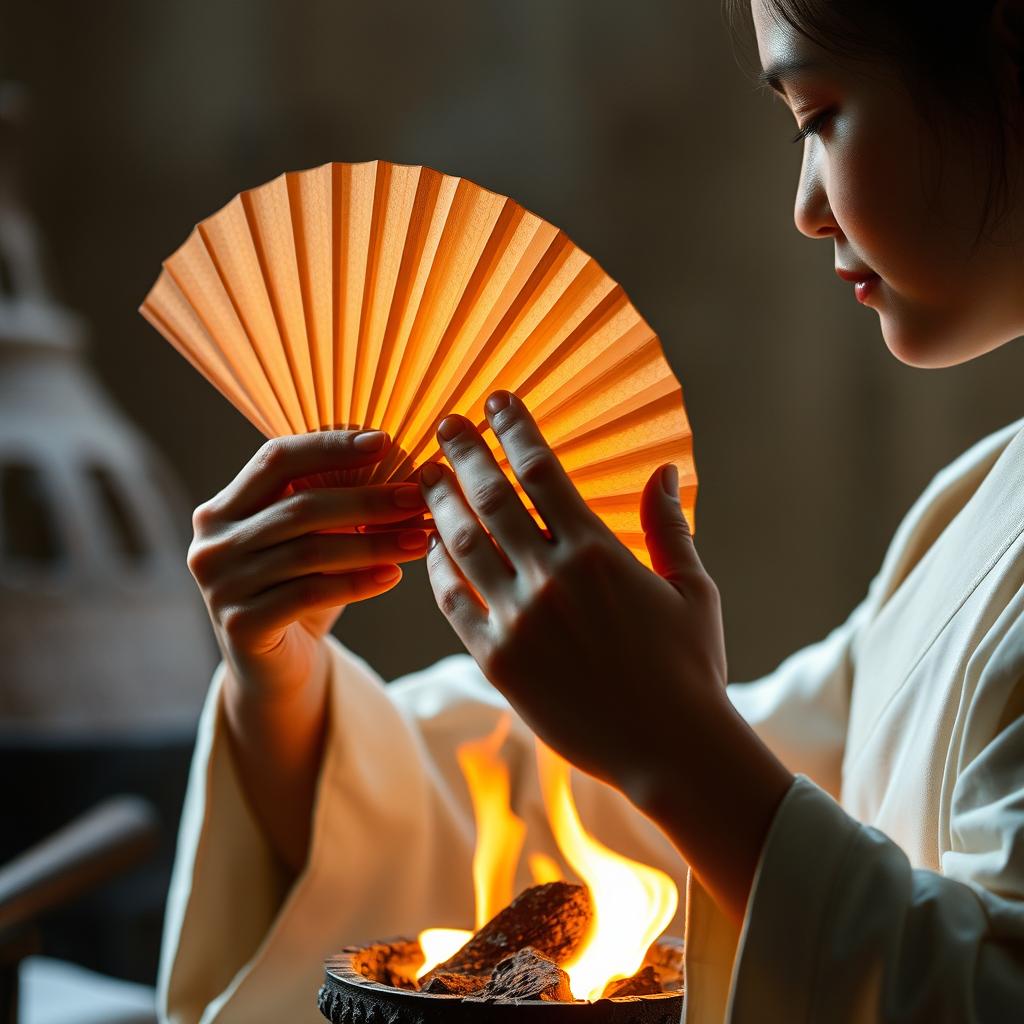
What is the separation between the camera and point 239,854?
0.93 m

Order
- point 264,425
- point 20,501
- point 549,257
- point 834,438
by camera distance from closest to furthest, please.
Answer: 1. point 549,257
2. point 264,425
3. point 834,438
4. point 20,501

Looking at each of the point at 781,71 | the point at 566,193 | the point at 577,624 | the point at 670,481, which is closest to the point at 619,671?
the point at 577,624

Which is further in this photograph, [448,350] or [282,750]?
[282,750]

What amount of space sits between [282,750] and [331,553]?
0.71ft

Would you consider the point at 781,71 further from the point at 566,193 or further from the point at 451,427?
the point at 566,193

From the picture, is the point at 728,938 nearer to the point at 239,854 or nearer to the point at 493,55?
the point at 239,854

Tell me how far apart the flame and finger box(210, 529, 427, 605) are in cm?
21

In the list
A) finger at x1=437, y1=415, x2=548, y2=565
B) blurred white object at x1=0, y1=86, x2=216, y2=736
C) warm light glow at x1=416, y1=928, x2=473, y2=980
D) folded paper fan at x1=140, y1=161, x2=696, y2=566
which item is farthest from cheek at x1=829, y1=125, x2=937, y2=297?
blurred white object at x1=0, y1=86, x2=216, y2=736

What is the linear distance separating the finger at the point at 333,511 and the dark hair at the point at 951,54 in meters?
0.34

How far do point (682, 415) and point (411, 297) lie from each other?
173mm

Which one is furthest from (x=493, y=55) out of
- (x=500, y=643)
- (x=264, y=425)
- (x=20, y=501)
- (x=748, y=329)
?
(x=500, y=643)

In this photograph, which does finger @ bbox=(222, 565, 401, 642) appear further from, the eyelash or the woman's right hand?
the eyelash

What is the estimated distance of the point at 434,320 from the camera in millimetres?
742

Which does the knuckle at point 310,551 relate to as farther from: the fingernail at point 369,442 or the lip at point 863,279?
the lip at point 863,279
